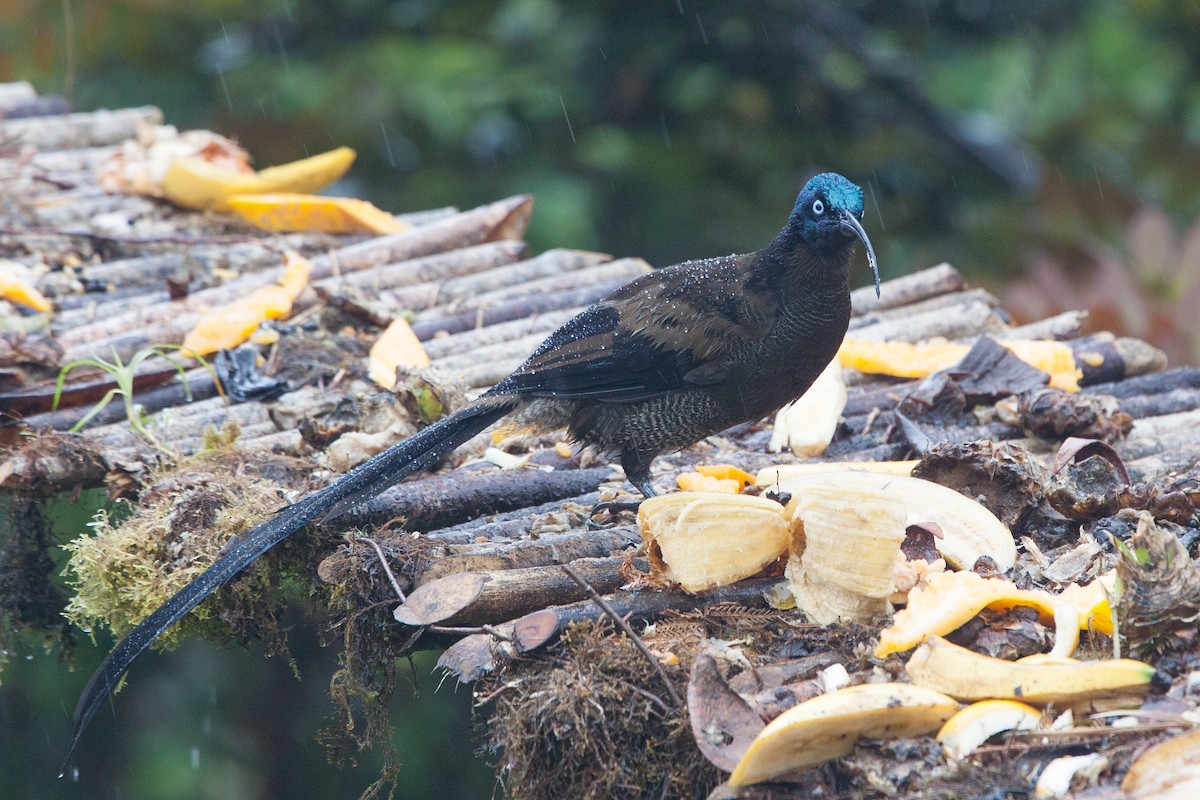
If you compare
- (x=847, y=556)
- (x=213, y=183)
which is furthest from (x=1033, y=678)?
(x=213, y=183)

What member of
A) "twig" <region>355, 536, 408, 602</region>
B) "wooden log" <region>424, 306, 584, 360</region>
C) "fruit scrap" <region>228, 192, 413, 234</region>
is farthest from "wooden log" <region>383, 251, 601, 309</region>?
"twig" <region>355, 536, 408, 602</region>

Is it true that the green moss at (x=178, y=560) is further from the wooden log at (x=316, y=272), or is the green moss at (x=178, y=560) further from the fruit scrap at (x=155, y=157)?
the fruit scrap at (x=155, y=157)

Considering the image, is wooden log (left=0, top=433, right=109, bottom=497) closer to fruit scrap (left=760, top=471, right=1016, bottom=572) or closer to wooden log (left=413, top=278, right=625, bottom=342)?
wooden log (left=413, top=278, right=625, bottom=342)

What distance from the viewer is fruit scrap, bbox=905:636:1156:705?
2086 mm

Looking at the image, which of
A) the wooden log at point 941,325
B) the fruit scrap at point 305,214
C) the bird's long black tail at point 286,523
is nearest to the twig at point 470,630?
the bird's long black tail at point 286,523

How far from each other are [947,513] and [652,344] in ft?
3.12

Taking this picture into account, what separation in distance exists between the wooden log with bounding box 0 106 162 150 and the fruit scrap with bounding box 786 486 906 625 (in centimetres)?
507

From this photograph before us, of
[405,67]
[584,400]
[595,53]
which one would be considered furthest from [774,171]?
[584,400]

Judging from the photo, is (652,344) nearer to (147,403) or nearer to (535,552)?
(535,552)

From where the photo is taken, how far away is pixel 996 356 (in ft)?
12.9

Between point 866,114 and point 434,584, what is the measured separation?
20.8 feet

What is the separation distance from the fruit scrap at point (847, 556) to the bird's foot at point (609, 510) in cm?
73

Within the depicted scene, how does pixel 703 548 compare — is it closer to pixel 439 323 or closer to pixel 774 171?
pixel 439 323

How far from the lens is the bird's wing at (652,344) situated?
3.39 metres
